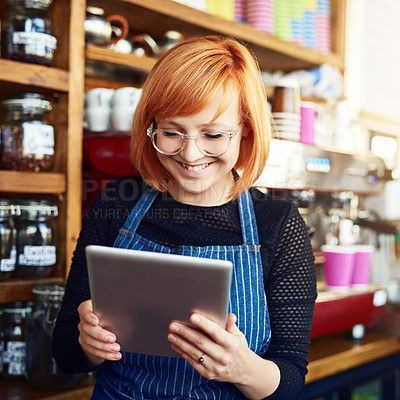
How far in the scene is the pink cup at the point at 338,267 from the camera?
5.83 ft

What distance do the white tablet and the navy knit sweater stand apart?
8.6 inches

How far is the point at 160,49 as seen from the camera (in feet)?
5.78

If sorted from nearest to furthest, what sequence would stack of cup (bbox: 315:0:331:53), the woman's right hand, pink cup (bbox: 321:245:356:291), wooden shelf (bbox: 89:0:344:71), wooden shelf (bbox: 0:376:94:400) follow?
the woman's right hand → wooden shelf (bbox: 0:376:94:400) → wooden shelf (bbox: 89:0:344:71) → pink cup (bbox: 321:245:356:291) → stack of cup (bbox: 315:0:331:53)

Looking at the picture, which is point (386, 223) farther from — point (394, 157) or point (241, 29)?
point (241, 29)

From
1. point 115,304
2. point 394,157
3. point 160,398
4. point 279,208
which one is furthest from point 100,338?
point 394,157

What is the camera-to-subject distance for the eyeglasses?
983 mm

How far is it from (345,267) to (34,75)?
1.20 m

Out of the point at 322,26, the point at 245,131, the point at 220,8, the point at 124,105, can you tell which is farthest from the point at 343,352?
the point at 322,26

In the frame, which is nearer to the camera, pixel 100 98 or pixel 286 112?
pixel 100 98

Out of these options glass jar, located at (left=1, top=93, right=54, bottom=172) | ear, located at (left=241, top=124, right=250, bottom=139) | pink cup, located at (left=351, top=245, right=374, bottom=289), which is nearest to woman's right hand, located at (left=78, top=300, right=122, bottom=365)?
ear, located at (left=241, top=124, right=250, bottom=139)

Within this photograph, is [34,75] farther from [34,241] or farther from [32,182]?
[34,241]

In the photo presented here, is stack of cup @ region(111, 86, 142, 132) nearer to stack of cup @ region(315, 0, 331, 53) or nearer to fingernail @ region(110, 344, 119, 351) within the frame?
fingernail @ region(110, 344, 119, 351)

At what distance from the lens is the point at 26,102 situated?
4.40 ft

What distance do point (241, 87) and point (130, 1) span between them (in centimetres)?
74
